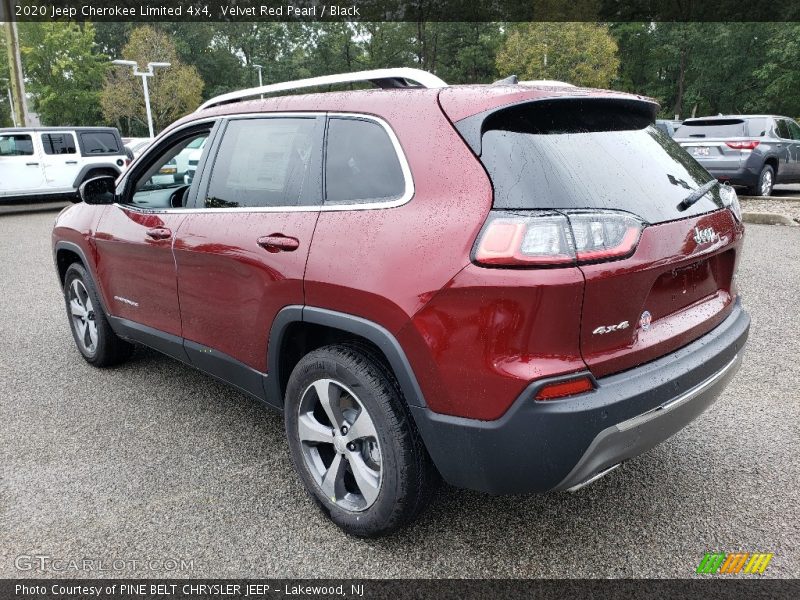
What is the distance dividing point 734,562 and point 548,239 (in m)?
1.46

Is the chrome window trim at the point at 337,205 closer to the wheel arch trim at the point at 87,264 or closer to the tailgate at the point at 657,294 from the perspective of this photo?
the tailgate at the point at 657,294

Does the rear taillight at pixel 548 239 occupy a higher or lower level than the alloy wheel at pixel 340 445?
higher

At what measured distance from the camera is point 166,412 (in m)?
3.71

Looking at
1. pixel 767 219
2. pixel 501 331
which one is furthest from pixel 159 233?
pixel 767 219

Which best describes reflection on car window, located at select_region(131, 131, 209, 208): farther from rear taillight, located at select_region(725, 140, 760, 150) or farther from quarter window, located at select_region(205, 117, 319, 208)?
rear taillight, located at select_region(725, 140, 760, 150)

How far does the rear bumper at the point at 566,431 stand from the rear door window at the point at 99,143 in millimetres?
15854

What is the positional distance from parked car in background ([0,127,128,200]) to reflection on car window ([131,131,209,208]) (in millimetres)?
11596

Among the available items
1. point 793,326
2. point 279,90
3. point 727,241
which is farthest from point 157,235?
point 793,326

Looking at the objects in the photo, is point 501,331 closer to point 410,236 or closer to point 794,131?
point 410,236

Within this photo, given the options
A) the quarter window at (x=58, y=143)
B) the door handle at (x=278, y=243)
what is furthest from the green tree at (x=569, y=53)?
the door handle at (x=278, y=243)

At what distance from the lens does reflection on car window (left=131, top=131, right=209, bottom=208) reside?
3.64m

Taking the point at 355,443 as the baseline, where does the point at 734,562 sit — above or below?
below

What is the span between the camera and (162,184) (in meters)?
3.96

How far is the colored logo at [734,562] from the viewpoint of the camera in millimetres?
2277
